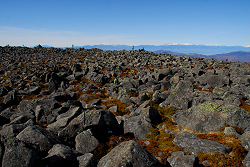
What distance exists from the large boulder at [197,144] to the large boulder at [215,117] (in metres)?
3.44

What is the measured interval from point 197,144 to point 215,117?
16.5ft

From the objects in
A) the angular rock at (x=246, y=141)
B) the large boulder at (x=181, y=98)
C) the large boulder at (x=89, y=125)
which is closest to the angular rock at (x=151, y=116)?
the large boulder at (x=181, y=98)

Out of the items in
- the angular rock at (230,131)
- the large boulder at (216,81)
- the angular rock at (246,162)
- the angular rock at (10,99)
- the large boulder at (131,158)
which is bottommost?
the angular rock at (10,99)

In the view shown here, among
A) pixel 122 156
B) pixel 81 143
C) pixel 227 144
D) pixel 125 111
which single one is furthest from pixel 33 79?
pixel 227 144

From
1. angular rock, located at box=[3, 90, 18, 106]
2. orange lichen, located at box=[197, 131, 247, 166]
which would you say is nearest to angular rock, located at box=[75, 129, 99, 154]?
orange lichen, located at box=[197, 131, 247, 166]

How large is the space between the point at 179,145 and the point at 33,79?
152 feet

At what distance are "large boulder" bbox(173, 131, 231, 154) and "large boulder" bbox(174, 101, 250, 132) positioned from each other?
3443 millimetres

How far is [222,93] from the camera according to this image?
2194 centimetres

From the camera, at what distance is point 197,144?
37.3 feet

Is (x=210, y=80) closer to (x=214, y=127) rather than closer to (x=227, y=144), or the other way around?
(x=214, y=127)

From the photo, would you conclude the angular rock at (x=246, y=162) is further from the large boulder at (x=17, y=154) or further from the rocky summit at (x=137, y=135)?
the large boulder at (x=17, y=154)

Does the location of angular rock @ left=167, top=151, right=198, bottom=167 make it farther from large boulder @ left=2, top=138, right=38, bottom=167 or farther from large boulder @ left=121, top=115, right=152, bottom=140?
large boulder @ left=2, top=138, right=38, bottom=167

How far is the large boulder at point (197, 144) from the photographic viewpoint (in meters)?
10.7

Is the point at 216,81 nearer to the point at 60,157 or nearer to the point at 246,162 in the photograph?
the point at 246,162
